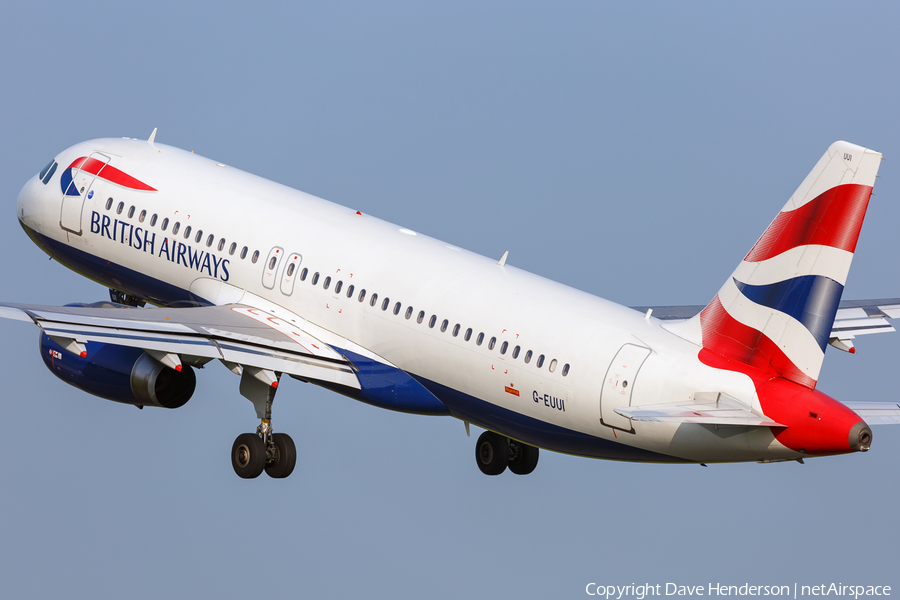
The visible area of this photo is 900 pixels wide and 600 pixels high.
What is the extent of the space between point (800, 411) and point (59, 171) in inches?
831

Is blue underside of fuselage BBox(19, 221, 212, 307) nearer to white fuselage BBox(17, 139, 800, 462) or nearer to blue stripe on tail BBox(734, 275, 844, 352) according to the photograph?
white fuselage BBox(17, 139, 800, 462)

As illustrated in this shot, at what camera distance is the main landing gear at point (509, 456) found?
37.0 meters

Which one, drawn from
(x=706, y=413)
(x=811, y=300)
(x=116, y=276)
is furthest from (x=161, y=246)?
(x=811, y=300)

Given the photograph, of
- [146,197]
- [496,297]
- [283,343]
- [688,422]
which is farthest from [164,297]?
[688,422]

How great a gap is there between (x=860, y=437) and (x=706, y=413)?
2804mm

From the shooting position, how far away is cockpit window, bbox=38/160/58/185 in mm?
38875

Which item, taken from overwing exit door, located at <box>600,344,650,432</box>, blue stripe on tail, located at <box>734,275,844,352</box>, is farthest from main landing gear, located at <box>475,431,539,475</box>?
blue stripe on tail, located at <box>734,275,844,352</box>

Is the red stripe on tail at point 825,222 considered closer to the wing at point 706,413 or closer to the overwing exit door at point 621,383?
the wing at point 706,413

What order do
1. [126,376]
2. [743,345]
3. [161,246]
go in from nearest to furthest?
1. [743,345]
2. [126,376]
3. [161,246]

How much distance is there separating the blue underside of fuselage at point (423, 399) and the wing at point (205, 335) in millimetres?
617

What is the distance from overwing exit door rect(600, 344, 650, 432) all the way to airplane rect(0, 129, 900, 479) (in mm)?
28

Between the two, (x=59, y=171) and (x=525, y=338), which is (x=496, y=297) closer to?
(x=525, y=338)

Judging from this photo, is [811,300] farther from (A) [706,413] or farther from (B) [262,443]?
(B) [262,443]

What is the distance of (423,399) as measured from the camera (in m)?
32.9
